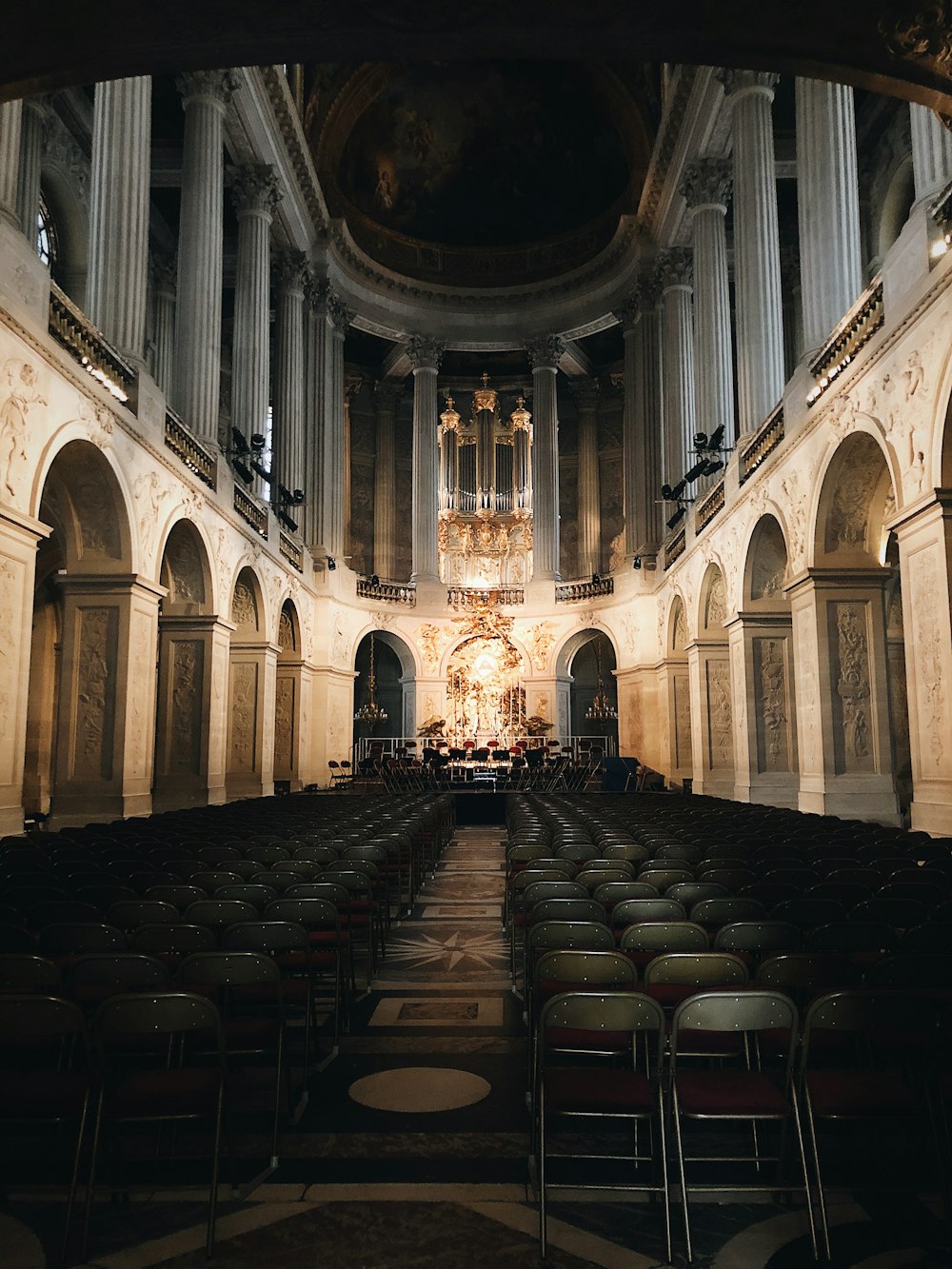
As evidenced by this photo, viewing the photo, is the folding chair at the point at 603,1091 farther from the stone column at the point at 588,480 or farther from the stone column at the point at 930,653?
the stone column at the point at 588,480

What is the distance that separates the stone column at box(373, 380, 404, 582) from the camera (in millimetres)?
38000

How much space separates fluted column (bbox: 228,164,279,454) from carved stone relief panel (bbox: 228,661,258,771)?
19.1 ft

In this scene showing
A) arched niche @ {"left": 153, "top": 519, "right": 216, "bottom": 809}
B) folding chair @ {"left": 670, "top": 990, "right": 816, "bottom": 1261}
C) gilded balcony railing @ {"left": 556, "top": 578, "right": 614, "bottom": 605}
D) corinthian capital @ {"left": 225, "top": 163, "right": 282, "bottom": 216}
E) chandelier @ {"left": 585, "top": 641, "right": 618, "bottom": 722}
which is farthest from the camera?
chandelier @ {"left": 585, "top": 641, "right": 618, "bottom": 722}

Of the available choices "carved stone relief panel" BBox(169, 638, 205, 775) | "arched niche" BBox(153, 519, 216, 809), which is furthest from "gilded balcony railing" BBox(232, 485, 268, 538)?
"carved stone relief panel" BBox(169, 638, 205, 775)

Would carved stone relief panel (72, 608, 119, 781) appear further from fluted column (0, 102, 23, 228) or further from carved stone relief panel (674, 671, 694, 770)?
carved stone relief panel (674, 671, 694, 770)

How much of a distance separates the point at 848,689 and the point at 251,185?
63.8ft

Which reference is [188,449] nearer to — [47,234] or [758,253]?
[47,234]

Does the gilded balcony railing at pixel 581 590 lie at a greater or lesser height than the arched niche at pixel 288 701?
greater

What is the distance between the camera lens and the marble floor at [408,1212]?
3320mm

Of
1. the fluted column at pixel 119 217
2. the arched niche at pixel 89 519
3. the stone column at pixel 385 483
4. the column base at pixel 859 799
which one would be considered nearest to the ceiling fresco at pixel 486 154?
the stone column at pixel 385 483

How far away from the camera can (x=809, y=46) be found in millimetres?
6824

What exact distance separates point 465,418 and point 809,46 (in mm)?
32122

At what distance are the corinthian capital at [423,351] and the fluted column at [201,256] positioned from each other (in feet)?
46.7

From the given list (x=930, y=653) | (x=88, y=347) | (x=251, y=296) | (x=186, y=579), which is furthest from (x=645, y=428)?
(x=930, y=653)
